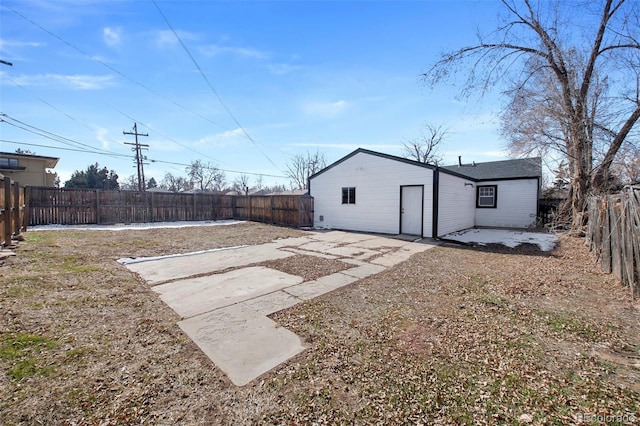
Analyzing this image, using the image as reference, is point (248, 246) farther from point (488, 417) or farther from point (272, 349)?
point (488, 417)

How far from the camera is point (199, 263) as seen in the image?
588 cm

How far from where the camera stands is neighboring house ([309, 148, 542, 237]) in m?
10.4

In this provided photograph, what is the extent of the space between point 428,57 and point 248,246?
381 inches

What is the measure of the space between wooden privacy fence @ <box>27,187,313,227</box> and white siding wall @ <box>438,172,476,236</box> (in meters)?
6.72

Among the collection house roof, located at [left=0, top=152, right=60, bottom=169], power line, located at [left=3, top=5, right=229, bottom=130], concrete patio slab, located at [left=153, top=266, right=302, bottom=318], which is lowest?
concrete patio slab, located at [left=153, top=266, right=302, bottom=318]

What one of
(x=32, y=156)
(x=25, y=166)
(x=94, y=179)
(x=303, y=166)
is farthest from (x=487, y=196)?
(x=94, y=179)

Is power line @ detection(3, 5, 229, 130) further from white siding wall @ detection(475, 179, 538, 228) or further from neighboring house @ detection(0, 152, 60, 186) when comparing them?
white siding wall @ detection(475, 179, 538, 228)

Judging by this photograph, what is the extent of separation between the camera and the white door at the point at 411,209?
10.4m

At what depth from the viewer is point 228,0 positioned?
285 inches

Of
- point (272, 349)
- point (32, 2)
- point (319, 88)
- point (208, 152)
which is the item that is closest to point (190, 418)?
point (272, 349)

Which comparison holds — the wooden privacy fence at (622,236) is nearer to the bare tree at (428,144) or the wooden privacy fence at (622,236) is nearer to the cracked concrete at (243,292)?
the cracked concrete at (243,292)

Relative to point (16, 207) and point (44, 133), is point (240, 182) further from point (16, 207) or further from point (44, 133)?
point (16, 207)

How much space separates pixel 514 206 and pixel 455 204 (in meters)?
5.12

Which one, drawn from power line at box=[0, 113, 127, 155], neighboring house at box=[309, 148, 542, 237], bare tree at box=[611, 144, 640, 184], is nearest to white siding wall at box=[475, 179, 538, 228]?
neighboring house at box=[309, 148, 542, 237]
